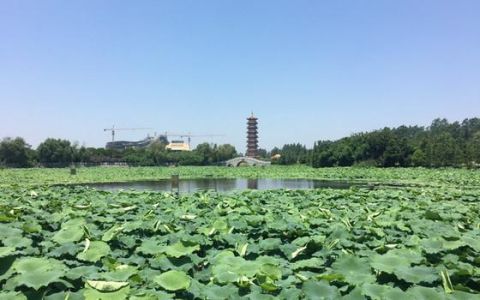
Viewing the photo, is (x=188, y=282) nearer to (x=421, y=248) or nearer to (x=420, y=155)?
(x=421, y=248)

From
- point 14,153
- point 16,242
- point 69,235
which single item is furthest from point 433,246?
point 14,153

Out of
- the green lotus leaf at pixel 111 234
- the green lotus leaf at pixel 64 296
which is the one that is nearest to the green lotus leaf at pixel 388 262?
the green lotus leaf at pixel 64 296

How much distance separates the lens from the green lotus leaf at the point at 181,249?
131 inches

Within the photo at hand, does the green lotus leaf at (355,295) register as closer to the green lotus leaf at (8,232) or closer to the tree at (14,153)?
the green lotus leaf at (8,232)

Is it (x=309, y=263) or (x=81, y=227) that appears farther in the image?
(x=81, y=227)

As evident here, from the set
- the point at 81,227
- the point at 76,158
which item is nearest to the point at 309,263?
the point at 81,227

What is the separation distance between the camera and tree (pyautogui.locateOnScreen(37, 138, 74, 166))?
71.8 metres

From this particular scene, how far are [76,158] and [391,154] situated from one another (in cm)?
5313

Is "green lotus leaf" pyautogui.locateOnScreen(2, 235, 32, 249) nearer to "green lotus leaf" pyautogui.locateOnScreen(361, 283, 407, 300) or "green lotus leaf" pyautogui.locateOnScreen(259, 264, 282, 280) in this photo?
"green lotus leaf" pyautogui.locateOnScreen(259, 264, 282, 280)

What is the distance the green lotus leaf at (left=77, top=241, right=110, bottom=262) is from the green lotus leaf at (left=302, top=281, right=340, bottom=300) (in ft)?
5.83

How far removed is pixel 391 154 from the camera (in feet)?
180

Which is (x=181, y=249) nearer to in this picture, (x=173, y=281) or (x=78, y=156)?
(x=173, y=281)

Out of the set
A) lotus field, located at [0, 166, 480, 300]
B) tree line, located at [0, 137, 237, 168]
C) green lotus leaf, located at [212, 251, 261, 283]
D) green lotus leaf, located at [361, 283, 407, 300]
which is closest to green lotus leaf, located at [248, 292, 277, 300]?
lotus field, located at [0, 166, 480, 300]

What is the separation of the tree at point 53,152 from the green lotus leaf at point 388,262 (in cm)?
7358
